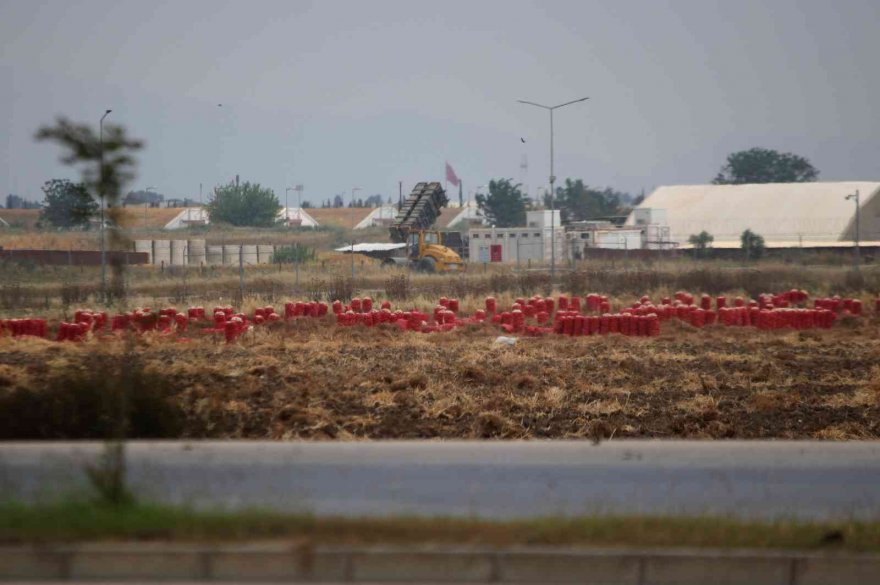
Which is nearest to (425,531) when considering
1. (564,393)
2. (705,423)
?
(705,423)

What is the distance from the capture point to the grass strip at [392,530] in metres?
7.13

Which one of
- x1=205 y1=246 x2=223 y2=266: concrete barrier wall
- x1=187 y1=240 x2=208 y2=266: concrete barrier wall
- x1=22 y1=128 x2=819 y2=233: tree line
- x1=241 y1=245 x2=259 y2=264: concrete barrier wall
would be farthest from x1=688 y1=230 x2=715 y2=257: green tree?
x1=187 y1=240 x2=208 y2=266: concrete barrier wall

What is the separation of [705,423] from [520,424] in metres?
2.27

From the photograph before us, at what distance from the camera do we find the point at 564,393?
15.7m

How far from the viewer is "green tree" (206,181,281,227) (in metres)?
56.1

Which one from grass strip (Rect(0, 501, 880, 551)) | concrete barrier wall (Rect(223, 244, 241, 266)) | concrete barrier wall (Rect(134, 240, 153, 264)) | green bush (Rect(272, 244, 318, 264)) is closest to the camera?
grass strip (Rect(0, 501, 880, 551))

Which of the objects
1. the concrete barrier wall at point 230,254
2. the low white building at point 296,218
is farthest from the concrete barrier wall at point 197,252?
the low white building at point 296,218

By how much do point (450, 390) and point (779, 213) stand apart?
64.8 meters

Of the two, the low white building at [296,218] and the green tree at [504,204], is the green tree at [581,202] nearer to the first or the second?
the green tree at [504,204]

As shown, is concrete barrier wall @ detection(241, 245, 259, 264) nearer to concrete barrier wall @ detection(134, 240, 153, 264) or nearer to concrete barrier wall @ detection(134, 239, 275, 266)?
concrete barrier wall @ detection(134, 239, 275, 266)

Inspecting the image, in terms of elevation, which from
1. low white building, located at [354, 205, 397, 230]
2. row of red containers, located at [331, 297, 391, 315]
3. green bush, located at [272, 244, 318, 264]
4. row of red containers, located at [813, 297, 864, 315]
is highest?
low white building, located at [354, 205, 397, 230]

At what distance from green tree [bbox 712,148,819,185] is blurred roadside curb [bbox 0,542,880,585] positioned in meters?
118

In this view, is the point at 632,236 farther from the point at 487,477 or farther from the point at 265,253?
the point at 487,477

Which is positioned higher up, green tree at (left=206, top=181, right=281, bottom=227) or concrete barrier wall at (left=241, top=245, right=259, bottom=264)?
green tree at (left=206, top=181, right=281, bottom=227)
